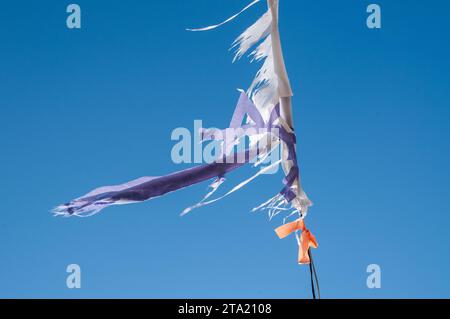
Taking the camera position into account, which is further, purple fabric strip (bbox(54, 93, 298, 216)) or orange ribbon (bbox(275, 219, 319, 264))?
orange ribbon (bbox(275, 219, 319, 264))

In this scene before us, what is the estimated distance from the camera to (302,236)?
281 cm

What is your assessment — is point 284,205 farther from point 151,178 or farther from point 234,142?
point 151,178

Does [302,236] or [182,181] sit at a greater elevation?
[182,181]

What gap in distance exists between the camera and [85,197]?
251cm

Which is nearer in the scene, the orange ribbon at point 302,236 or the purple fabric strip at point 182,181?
the purple fabric strip at point 182,181

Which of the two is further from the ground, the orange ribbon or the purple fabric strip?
the purple fabric strip

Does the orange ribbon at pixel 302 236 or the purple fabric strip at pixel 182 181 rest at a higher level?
the purple fabric strip at pixel 182 181

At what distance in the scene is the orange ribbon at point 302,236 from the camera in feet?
9.20

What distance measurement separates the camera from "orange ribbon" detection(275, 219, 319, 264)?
280 cm

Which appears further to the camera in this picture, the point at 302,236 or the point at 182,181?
the point at 302,236

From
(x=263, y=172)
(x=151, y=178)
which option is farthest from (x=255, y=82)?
(x=151, y=178)

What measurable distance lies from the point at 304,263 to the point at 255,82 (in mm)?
736
